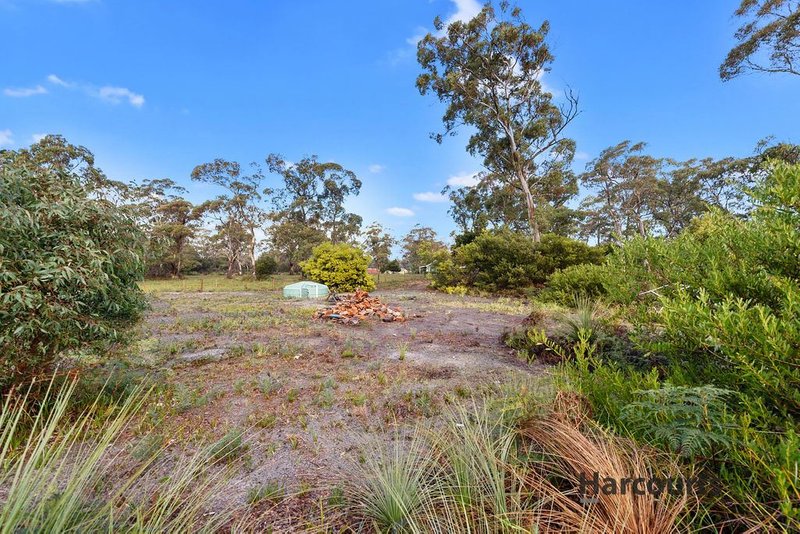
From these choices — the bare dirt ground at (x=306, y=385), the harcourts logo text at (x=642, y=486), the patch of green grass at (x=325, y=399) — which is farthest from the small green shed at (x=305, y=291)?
the harcourts logo text at (x=642, y=486)

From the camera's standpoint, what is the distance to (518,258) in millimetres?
12688

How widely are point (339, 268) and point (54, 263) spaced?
12.3 m

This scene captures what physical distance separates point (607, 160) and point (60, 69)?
1186 inches

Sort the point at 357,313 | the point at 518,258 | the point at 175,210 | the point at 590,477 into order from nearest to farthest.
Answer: the point at 590,477 → the point at 357,313 → the point at 518,258 → the point at 175,210

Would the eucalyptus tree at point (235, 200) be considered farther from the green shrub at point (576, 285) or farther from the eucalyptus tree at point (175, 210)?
the green shrub at point (576, 285)

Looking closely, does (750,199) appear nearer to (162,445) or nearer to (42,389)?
(162,445)

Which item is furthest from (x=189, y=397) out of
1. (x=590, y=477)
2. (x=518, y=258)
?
(x=518, y=258)

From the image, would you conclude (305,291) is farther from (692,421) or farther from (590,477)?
(692,421)

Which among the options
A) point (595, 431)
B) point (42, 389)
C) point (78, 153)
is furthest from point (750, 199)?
point (78, 153)

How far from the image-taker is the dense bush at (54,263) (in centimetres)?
207

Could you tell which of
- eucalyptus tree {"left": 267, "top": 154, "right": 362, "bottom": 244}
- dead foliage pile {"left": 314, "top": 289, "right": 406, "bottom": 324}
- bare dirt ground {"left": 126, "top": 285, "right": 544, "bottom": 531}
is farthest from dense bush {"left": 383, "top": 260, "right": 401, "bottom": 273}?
bare dirt ground {"left": 126, "top": 285, "right": 544, "bottom": 531}

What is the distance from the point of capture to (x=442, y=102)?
52.6ft

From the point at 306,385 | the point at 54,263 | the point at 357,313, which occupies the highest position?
the point at 54,263

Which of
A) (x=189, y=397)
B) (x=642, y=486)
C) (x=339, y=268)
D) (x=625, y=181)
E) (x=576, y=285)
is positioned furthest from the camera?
(x=625, y=181)
